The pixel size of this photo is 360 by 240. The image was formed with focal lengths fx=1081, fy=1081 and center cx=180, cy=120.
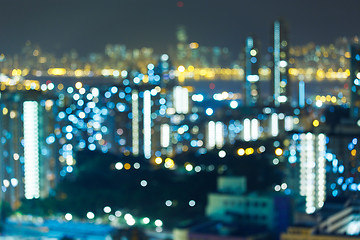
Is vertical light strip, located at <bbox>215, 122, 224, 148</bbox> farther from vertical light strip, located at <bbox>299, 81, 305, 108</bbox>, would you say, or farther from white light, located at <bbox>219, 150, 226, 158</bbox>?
vertical light strip, located at <bbox>299, 81, 305, 108</bbox>

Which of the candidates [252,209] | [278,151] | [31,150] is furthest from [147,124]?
[252,209]

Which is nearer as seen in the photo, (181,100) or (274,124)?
(274,124)

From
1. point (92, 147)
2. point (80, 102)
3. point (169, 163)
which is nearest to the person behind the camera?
point (169, 163)

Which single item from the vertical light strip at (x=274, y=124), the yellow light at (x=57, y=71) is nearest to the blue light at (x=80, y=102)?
the yellow light at (x=57, y=71)

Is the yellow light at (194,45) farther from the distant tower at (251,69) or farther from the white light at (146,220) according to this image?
the white light at (146,220)

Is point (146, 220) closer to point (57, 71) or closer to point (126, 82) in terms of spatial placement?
point (126, 82)

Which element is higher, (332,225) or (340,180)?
(340,180)
